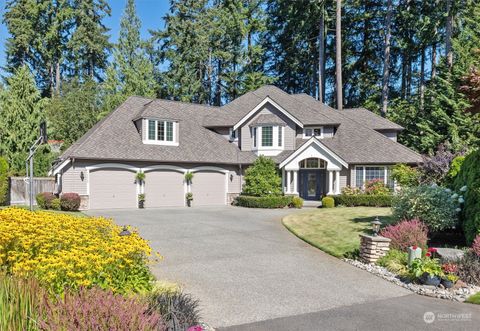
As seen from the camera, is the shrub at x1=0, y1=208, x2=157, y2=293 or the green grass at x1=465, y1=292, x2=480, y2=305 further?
the green grass at x1=465, y1=292, x2=480, y2=305

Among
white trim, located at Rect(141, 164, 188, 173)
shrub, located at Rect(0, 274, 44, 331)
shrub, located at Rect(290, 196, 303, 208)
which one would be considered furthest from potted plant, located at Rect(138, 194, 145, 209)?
shrub, located at Rect(0, 274, 44, 331)

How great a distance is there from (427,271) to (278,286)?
12.1 ft

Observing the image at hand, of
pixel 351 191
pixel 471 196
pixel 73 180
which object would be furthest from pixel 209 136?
pixel 471 196

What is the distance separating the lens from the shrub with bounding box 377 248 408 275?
994 cm

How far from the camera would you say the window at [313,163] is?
28000 mm

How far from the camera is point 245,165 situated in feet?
95.2

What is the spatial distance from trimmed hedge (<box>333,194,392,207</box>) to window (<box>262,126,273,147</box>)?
22.7ft

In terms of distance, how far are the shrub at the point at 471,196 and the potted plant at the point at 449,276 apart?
251 centimetres

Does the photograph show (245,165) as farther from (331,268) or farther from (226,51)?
(226,51)

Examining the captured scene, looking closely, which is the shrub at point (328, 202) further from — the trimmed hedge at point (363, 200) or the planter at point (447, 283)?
the planter at point (447, 283)

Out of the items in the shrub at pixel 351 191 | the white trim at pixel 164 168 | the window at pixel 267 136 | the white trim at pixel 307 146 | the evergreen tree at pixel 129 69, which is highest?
the evergreen tree at pixel 129 69

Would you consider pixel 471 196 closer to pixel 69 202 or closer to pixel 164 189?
pixel 164 189

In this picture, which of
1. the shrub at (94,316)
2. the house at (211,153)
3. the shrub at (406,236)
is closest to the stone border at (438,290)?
the shrub at (406,236)

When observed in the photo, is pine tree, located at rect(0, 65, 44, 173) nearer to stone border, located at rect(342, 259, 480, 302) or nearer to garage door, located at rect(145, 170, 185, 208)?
garage door, located at rect(145, 170, 185, 208)
